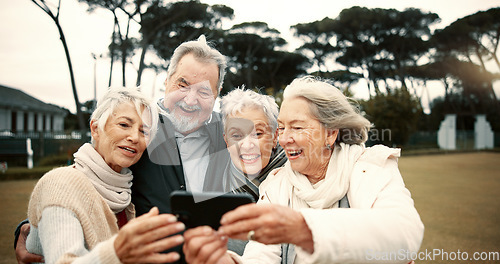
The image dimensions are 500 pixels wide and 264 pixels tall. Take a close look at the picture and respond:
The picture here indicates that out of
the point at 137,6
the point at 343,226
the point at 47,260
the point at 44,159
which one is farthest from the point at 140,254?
the point at 44,159

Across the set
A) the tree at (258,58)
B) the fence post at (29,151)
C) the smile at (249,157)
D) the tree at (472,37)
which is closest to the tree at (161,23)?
the fence post at (29,151)

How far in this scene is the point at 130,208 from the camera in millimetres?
2025

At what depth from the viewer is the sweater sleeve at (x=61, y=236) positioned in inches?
56.1

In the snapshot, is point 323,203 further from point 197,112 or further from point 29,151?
point 29,151

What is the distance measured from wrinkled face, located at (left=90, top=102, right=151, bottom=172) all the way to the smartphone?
73 cm

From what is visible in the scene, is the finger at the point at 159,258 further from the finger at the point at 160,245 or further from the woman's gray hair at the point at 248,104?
the woman's gray hair at the point at 248,104

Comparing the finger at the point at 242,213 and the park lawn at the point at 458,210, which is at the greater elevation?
the finger at the point at 242,213

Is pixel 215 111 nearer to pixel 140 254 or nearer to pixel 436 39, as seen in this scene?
pixel 140 254

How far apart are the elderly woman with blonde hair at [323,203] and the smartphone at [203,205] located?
39 mm

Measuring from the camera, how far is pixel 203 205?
1.24 metres

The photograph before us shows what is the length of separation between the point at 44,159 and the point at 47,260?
16.7 m

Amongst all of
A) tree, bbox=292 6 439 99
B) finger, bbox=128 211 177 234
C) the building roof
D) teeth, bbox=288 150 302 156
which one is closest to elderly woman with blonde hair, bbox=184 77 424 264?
teeth, bbox=288 150 302 156

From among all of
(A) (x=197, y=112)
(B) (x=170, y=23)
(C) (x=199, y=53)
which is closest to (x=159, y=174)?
(A) (x=197, y=112)

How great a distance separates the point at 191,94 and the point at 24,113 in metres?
31.0
